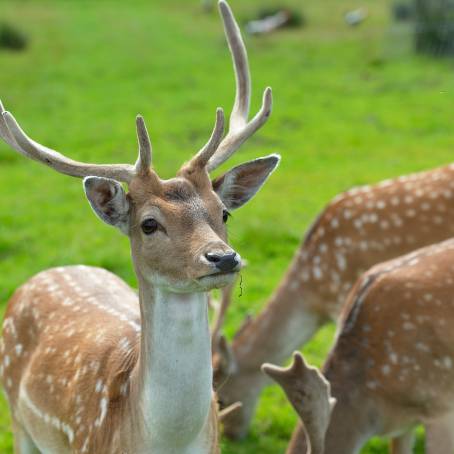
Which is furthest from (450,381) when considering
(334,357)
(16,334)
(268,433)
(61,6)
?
(61,6)

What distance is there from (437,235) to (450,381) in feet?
4.99

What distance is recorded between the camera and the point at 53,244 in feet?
26.0

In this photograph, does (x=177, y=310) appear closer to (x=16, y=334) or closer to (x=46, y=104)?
(x=16, y=334)

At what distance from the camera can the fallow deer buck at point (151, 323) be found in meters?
2.97

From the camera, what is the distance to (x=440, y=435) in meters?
4.16

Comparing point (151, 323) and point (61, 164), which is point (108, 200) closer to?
point (61, 164)

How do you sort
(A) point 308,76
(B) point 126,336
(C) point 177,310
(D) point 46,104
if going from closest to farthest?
1. (C) point 177,310
2. (B) point 126,336
3. (D) point 46,104
4. (A) point 308,76

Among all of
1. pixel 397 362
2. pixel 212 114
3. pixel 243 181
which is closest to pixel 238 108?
pixel 243 181

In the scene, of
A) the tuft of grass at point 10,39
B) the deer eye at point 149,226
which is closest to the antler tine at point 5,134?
the deer eye at point 149,226

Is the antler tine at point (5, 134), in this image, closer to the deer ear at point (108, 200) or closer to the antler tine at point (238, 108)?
the deer ear at point (108, 200)

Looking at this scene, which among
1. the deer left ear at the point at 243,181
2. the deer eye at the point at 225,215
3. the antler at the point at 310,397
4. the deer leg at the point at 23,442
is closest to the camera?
the deer eye at the point at 225,215

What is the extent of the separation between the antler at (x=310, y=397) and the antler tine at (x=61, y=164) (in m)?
1.15

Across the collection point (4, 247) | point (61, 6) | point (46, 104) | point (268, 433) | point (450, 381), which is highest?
point (61, 6)

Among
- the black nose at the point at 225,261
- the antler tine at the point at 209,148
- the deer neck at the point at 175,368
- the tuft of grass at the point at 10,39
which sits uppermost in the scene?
the tuft of grass at the point at 10,39
